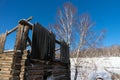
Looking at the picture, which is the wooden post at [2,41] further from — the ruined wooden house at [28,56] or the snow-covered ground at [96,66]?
the snow-covered ground at [96,66]

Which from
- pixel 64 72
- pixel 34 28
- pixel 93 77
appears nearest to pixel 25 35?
pixel 34 28

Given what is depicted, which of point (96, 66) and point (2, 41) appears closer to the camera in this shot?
point (2, 41)

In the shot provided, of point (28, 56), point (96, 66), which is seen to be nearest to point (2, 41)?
point (28, 56)

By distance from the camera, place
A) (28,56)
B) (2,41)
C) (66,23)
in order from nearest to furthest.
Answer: (28,56) → (2,41) → (66,23)

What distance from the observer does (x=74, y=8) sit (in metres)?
16.1

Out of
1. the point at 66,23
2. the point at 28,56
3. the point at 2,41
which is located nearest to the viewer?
the point at 28,56

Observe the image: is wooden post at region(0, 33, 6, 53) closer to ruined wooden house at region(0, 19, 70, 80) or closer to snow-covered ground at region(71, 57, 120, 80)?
ruined wooden house at region(0, 19, 70, 80)

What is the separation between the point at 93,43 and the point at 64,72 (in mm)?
7783

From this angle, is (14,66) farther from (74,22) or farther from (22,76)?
(74,22)

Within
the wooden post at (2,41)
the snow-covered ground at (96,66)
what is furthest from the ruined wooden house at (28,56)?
the snow-covered ground at (96,66)

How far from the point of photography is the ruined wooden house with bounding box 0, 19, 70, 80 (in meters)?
5.50

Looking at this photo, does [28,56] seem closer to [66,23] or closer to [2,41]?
[2,41]

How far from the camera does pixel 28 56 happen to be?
18.7 ft

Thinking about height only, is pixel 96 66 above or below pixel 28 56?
below
